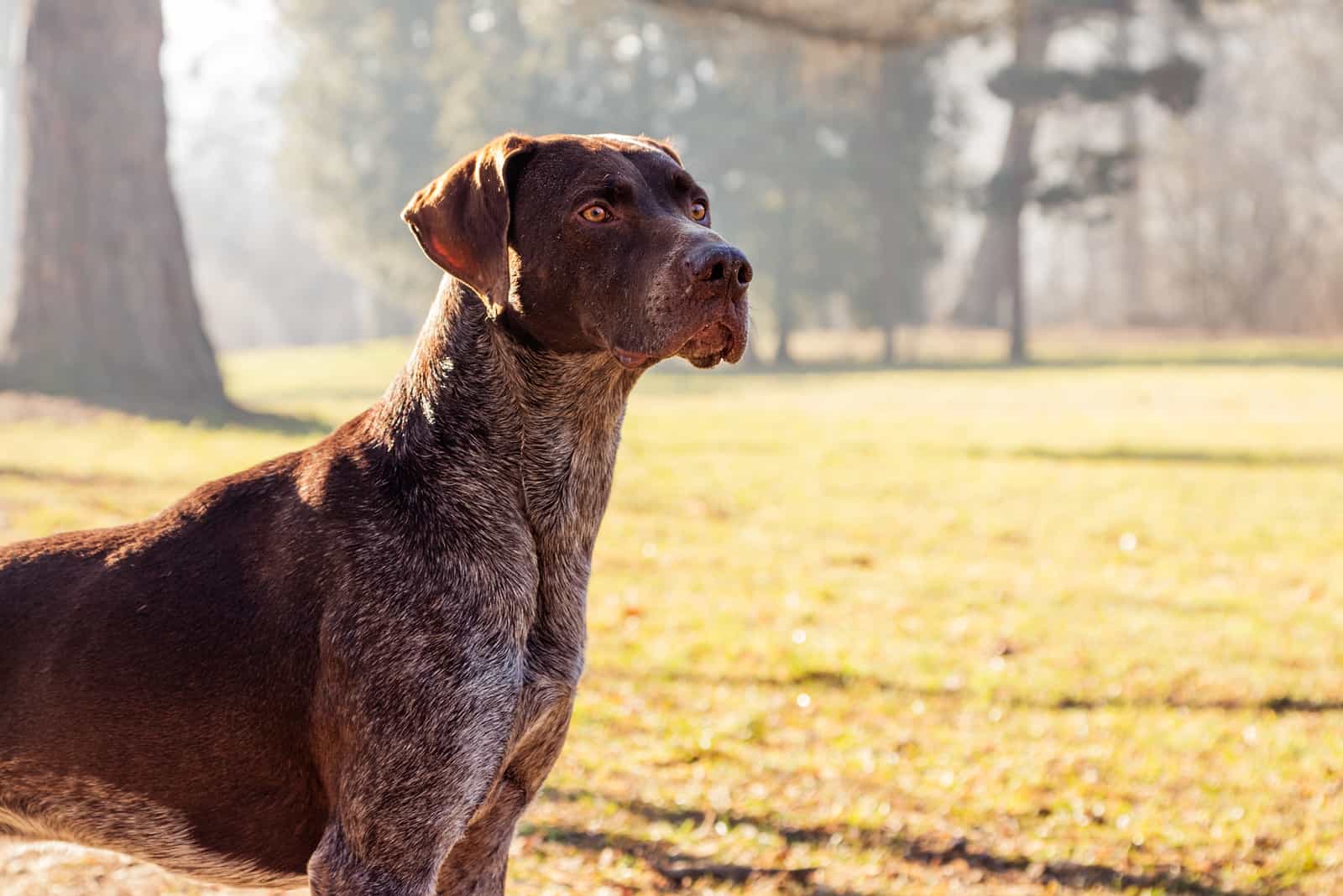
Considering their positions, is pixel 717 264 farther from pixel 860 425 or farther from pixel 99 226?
pixel 860 425

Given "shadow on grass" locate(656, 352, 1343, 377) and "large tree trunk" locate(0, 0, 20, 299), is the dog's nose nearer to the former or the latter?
"shadow on grass" locate(656, 352, 1343, 377)

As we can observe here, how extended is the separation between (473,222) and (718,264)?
21.8 inches

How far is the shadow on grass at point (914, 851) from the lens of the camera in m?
4.65

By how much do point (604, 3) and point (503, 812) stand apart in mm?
26644

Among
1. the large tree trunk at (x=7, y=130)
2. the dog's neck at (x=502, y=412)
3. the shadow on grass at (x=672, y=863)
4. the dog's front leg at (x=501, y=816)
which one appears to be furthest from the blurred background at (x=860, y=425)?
the large tree trunk at (x=7, y=130)

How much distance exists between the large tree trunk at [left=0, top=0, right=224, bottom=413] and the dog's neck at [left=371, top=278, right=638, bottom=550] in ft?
42.2

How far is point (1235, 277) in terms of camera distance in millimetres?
42156

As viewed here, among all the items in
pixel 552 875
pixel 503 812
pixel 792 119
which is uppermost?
pixel 792 119

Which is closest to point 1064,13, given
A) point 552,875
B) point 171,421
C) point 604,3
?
point 604,3

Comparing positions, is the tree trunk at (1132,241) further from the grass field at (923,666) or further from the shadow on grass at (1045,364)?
the grass field at (923,666)

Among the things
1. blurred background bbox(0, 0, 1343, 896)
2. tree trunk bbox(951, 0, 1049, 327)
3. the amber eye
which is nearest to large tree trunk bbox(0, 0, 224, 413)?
blurred background bbox(0, 0, 1343, 896)

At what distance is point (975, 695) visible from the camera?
6.75 meters

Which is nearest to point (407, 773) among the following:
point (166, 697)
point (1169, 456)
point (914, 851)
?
point (166, 697)

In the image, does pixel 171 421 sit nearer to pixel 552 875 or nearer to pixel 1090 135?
pixel 552 875
